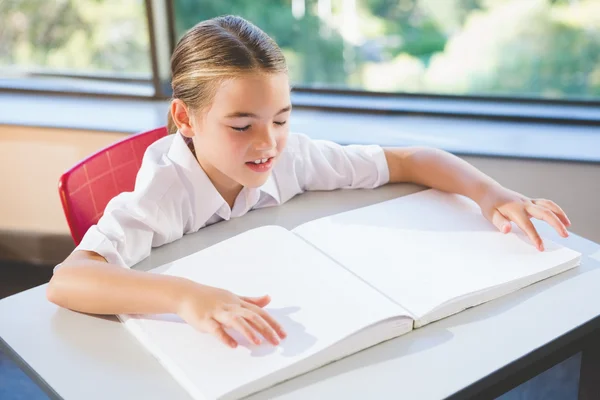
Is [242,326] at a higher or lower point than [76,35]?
lower

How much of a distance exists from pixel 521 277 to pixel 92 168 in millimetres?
767

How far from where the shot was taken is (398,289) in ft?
3.28

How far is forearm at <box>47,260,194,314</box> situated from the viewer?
3.06ft

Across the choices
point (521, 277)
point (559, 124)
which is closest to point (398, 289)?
point (521, 277)

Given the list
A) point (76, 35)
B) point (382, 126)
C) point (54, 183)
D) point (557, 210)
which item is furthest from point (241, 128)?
point (76, 35)

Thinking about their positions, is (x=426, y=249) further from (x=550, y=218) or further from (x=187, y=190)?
(x=187, y=190)

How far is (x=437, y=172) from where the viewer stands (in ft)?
4.37

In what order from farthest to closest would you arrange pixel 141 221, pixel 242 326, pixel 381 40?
pixel 381 40 → pixel 141 221 → pixel 242 326

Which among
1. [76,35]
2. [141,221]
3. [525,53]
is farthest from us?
[76,35]

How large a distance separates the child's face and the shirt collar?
0.16 feet

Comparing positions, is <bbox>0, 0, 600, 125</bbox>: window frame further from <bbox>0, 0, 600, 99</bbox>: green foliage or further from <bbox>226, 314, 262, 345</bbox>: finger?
<bbox>226, 314, 262, 345</bbox>: finger

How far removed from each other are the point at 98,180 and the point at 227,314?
0.56 meters

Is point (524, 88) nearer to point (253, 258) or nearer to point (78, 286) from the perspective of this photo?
point (253, 258)

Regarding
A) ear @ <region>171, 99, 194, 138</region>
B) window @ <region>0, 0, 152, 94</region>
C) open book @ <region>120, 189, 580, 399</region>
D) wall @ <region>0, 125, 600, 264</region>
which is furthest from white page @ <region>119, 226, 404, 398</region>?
window @ <region>0, 0, 152, 94</region>
